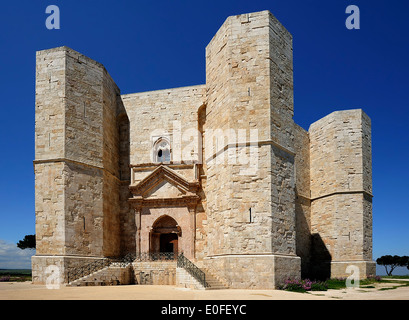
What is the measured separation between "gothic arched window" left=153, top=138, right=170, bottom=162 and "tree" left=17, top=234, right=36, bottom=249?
74.6ft

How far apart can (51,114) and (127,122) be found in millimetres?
4132

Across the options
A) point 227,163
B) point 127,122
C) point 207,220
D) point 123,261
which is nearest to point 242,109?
point 227,163

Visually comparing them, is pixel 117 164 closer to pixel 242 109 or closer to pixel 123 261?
pixel 123 261

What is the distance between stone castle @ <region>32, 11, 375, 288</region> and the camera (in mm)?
14797

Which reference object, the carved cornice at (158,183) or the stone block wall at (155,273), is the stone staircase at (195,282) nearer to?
the stone block wall at (155,273)

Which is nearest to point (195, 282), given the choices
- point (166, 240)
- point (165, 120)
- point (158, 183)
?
point (158, 183)

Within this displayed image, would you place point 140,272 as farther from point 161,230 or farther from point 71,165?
point 71,165

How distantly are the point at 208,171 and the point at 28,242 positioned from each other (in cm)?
2619

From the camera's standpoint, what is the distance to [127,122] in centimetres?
2014

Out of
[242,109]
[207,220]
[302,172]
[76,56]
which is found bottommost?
[207,220]

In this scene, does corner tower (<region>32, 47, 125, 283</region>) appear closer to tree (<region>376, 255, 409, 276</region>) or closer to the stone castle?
the stone castle

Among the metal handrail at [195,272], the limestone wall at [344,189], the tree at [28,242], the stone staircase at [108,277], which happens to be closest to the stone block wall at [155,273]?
the stone staircase at [108,277]

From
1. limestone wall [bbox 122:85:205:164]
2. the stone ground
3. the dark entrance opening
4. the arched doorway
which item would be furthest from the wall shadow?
limestone wall [bbox 122:85:205:164]
